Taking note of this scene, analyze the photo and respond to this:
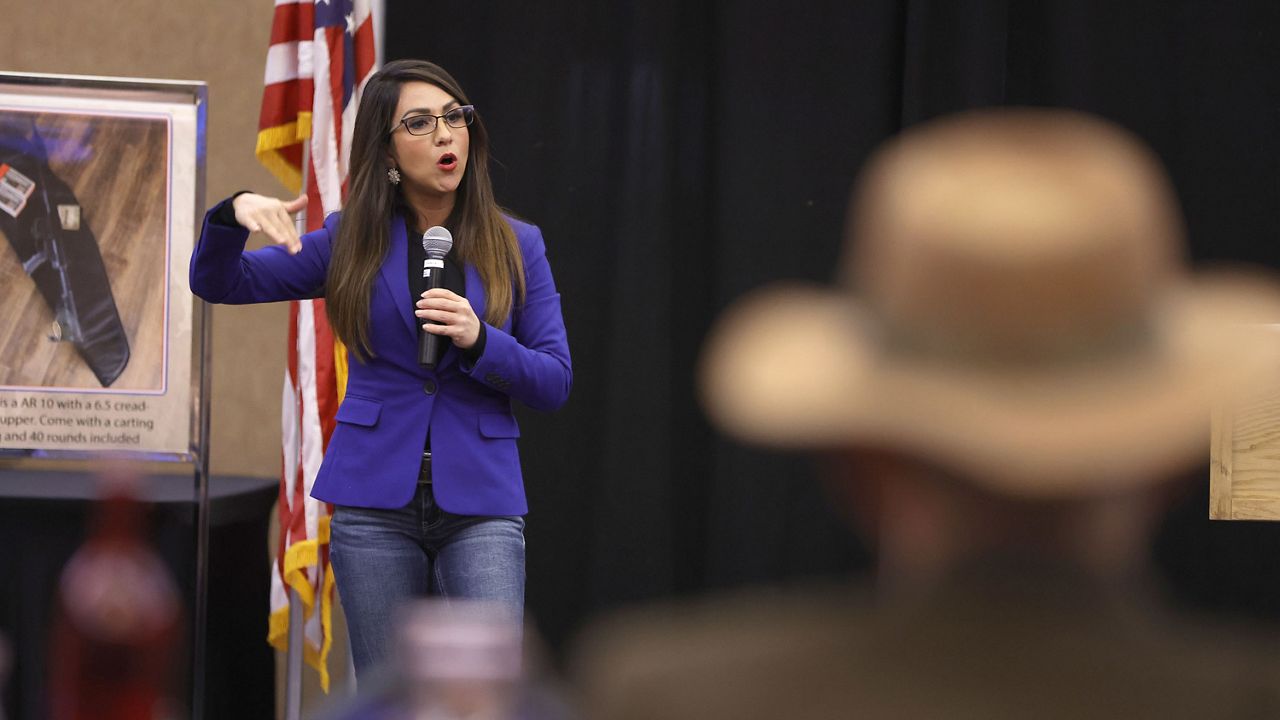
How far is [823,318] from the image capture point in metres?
0.67

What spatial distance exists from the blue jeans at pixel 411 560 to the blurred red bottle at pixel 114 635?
1419 millimetres

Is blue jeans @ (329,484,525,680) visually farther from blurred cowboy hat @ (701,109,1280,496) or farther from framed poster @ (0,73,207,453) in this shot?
blurred cowboy hat @ (701,109,1280,496)

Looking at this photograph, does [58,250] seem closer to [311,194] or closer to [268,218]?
[311,194]

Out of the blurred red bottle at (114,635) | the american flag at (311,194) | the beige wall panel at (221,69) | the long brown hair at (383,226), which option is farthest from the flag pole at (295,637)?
the blurred red bottle at (114,635)

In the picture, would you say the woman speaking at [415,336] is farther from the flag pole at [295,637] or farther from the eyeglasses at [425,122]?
the flag pole at [295,637]

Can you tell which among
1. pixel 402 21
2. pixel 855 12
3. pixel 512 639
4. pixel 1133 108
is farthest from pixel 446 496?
pixel 1133 108

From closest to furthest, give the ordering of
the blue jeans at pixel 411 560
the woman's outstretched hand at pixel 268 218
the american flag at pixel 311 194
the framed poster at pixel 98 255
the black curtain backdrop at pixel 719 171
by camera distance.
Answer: the woman's outstretched hand at pixel 268 218 → the blue jeans at pixel 411 560 → the framed poster at pixel 98 255 → the american flag at pixel 311 194 → the black curtain backdrop at pixel 719 171

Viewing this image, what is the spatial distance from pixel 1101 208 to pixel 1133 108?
3.94 meters

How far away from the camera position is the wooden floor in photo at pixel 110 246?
317 cm

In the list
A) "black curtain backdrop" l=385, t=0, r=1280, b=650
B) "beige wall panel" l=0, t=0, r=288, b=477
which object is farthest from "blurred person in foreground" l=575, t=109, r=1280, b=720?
"beige wall panel" l=0, t=0, r=288, b=477

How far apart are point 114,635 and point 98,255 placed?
7.67ft

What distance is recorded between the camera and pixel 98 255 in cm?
318

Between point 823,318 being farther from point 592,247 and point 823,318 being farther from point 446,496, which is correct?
point 592,247

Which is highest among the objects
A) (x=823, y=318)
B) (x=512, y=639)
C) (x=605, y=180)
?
(x=605, y=180)
